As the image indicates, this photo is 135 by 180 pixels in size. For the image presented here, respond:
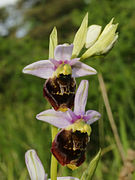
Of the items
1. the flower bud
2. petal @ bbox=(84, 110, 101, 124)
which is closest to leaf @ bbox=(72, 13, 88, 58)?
the flower bud

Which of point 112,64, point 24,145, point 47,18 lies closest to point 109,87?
point 112,64

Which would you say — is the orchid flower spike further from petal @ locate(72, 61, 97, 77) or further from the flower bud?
the flower bud

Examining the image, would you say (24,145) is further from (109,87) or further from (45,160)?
(109,87)

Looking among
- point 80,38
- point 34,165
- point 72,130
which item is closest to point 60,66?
point 80,38

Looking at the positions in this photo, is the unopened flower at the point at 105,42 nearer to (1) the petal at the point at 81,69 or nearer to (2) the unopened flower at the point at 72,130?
(1) the petal at the point at 81,69

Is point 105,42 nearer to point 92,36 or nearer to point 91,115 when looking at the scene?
point 92,36
